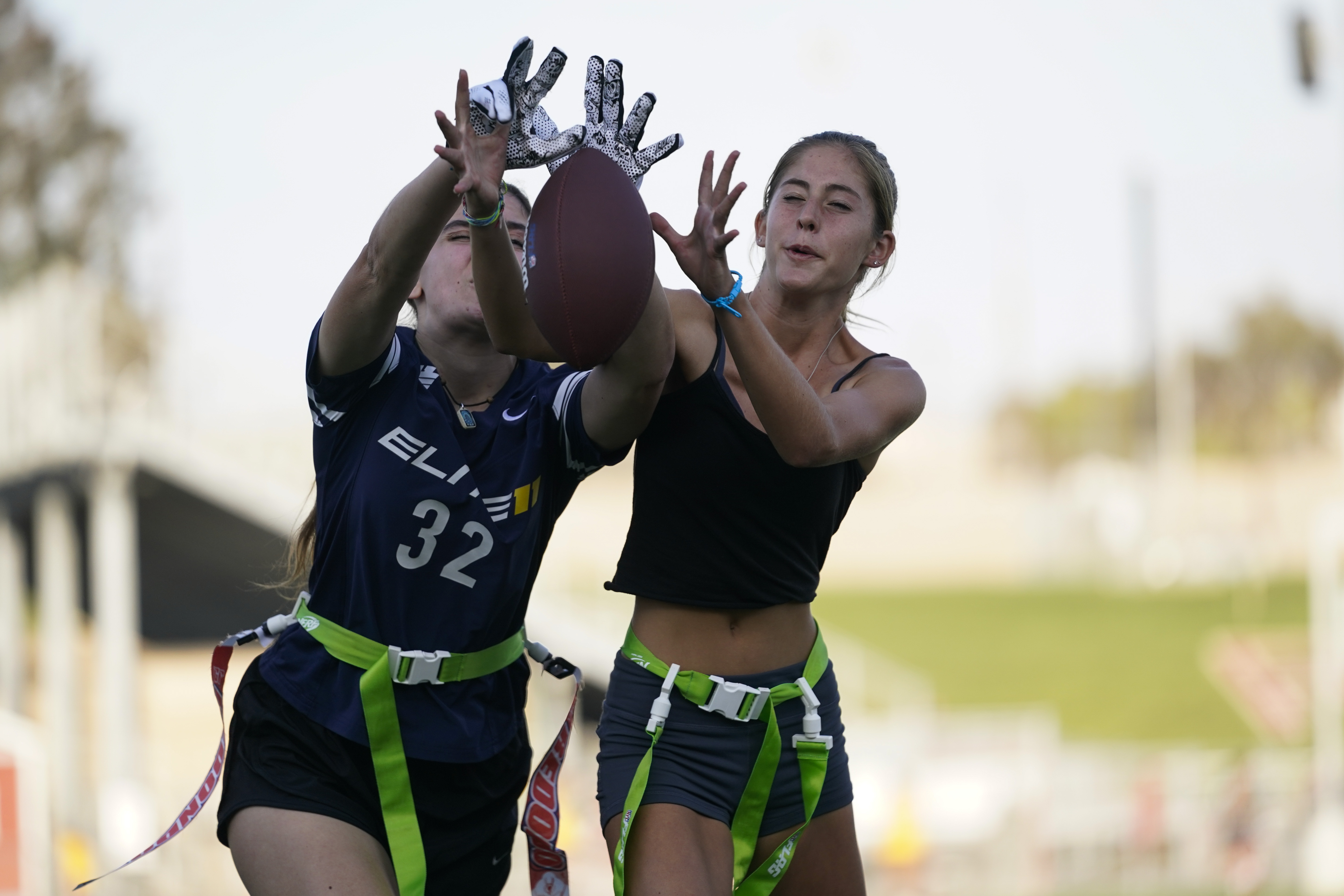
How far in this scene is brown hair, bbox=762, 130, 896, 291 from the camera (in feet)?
10.1

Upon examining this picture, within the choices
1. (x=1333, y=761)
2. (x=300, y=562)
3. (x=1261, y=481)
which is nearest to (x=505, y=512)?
(x=300, y=562)

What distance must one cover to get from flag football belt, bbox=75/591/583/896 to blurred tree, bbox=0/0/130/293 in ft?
101

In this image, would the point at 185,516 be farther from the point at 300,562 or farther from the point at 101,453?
the point at 300,562

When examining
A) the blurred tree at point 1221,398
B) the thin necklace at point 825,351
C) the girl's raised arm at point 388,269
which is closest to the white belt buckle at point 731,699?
the thin necklace at point 825,351

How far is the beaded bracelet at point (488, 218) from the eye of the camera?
Result: 2576 millimetres

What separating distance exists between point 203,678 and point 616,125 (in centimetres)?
2303

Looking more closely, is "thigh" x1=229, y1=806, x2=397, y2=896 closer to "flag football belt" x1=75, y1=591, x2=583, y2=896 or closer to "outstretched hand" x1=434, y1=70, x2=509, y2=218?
"flag football belt" x1=75, y1=591, x2=583, y2=896

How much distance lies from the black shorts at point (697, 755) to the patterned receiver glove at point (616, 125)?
108cm

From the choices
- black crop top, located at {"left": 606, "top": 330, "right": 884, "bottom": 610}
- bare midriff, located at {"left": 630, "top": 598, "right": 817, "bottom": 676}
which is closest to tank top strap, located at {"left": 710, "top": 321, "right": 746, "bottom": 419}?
black crop top, located at {"left": 606, "top": 330, "right": 884, "bottom": 610}

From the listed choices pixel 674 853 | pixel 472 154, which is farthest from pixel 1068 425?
pixel 472 154

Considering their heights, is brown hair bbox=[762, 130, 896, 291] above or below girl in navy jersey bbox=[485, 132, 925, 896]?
above

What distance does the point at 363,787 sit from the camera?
2.89m

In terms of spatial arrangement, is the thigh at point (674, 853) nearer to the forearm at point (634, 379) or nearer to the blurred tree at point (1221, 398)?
the forearm at point (634, 379)

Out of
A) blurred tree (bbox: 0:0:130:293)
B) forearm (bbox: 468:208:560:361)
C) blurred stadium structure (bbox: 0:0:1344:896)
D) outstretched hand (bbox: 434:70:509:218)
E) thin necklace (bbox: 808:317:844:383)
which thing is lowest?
blurred stadium structure (bbox: 0:0:1344:896)
